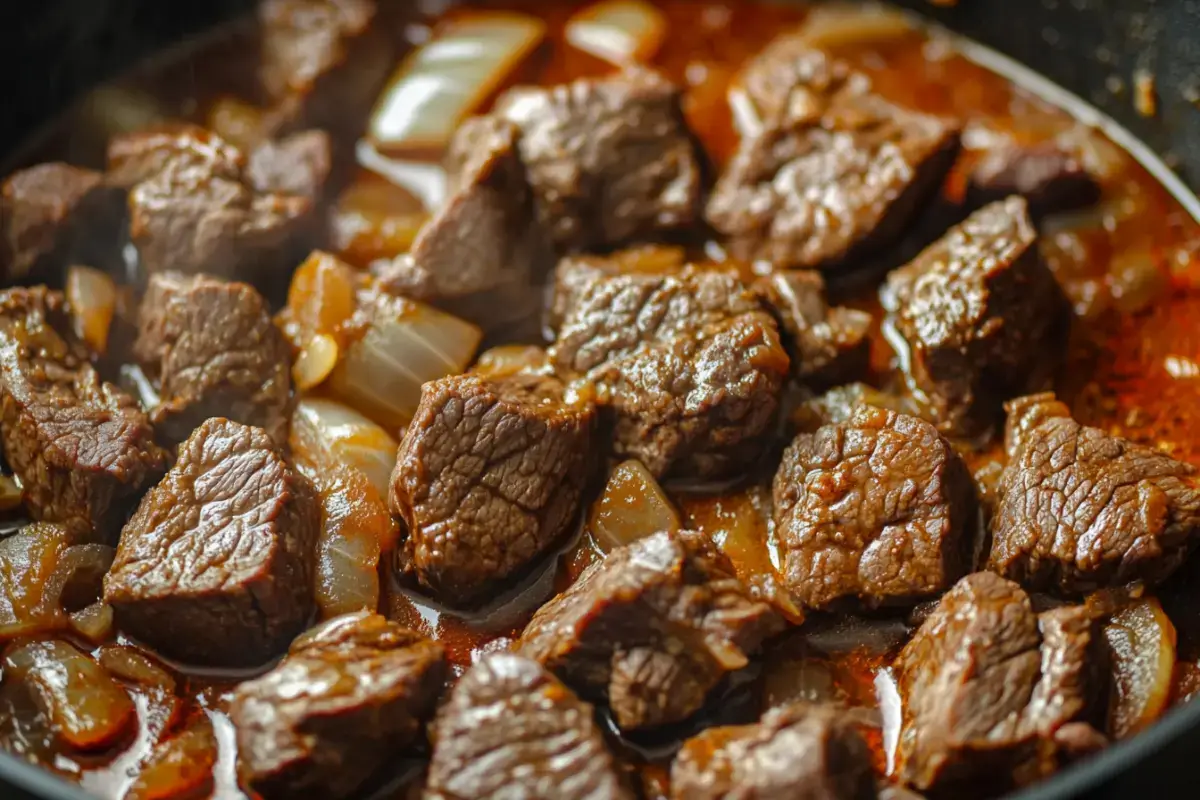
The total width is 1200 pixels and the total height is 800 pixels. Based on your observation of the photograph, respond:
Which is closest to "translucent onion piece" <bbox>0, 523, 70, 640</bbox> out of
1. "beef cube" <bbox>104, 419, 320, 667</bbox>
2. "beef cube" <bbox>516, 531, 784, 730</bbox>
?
"beef cube" <bbox>104, 419, 320, 667</bbox>

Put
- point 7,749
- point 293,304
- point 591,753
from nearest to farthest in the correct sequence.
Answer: point 591,753 < point 7,749 < point 293,304

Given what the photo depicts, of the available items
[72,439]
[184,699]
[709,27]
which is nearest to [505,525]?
[184,699]

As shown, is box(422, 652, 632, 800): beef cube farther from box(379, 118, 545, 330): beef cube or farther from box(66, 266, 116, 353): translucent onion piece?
box(66, 266, 116, 353): translucent onion piece

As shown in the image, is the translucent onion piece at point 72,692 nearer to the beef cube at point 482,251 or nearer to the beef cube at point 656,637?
the beef cube at point 656,637

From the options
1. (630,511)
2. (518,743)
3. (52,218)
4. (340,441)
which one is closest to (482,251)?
(340,441)

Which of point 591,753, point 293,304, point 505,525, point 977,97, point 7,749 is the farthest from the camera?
point 977,97

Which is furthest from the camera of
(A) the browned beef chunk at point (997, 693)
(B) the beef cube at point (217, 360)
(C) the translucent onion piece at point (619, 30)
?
(C) the translucent onion piece at point (619, 30)

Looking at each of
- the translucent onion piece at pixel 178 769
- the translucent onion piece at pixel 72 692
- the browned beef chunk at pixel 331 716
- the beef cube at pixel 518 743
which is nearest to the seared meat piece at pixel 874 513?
the beef cube at pixel 518 743

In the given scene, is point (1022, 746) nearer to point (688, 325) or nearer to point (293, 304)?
point (688, 325)
